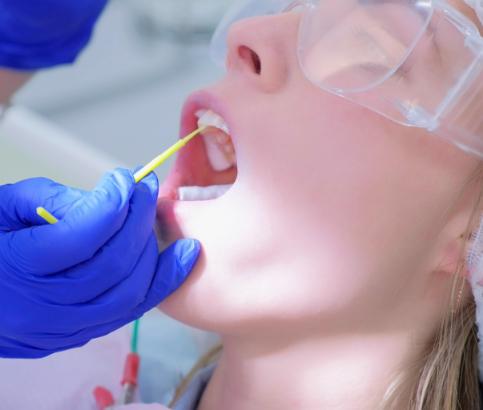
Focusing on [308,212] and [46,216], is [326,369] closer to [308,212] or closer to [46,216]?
[308,212]

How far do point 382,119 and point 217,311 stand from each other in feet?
1.11

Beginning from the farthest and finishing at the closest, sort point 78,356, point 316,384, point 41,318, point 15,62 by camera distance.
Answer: point 15,62, point 78,356, point 316,384, point 41,318

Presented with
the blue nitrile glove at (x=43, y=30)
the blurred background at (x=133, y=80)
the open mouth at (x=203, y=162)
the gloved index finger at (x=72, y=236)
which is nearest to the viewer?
the gloved index finger at (x=72, y=236)

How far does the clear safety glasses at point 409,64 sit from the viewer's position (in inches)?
39.5

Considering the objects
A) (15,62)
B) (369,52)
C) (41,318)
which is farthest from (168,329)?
(369,52)

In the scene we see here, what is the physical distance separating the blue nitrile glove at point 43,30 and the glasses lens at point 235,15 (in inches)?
11.2

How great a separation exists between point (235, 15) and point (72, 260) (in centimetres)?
59

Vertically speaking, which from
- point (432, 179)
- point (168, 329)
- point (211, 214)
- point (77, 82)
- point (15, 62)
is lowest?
point (77, 82)

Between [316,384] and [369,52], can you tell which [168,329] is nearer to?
[316,384]

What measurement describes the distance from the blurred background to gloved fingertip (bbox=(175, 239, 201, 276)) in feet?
6.78

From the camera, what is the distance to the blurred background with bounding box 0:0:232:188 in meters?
3.28

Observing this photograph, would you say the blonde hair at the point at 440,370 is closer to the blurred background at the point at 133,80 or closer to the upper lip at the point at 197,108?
the upper lip at the point at 197,108

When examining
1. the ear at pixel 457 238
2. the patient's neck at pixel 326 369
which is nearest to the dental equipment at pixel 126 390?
the patient's neck at pixel 326 369

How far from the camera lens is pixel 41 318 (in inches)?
38.4
